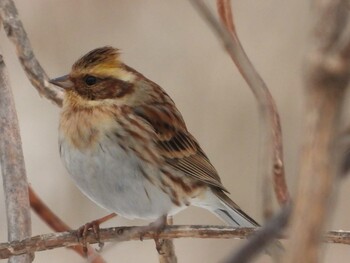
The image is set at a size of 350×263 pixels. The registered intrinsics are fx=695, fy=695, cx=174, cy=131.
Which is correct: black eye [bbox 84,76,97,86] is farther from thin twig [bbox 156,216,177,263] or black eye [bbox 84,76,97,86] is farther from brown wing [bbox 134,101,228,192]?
thin twig [bbox 156,216,177,263]

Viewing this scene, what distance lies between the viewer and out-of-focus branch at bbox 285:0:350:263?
334mm

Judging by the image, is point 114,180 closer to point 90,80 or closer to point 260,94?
point 90,80

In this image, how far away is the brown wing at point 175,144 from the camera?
262cm

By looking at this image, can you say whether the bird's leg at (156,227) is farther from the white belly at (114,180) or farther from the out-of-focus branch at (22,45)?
the out-of-focus branch at (22,45)

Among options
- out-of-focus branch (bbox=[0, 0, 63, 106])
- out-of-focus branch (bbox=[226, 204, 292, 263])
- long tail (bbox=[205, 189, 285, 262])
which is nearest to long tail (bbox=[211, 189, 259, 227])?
long tail (bbox=[205, 189, 285, 262])

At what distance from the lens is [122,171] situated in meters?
2.36

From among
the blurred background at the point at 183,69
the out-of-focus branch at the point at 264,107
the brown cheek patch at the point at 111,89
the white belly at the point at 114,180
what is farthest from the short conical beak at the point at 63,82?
the blurred background at the point at 183,69

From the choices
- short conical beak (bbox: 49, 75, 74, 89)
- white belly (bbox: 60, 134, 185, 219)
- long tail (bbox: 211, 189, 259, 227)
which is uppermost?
short conical beak (bbox: 49, 75, 74, 89)

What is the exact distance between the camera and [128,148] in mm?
2434

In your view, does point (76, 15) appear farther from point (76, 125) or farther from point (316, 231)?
point (316, 231)

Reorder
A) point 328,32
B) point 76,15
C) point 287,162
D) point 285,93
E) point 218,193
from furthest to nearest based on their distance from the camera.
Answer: point 76,15 < point 285,93 < point 287,162 < point 218,193 < point 328,32

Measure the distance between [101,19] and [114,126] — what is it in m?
2.43

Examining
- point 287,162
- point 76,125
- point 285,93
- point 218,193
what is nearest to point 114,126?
point 76,125

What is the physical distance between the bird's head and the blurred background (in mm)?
1924
